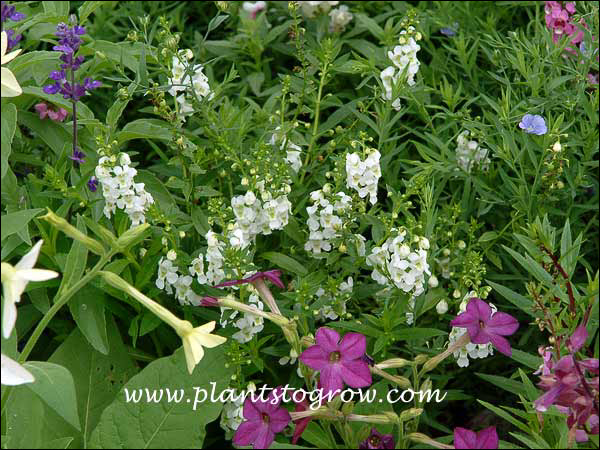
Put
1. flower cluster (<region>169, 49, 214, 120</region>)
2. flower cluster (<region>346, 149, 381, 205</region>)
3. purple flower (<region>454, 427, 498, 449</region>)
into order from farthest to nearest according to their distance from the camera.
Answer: flower cluster (<region>169, 49, 214, 120</region>)
flower cluster (<region>346, 149, 381, 205</region>)
purple flower (<region>454, 427, 498, 449</region>)

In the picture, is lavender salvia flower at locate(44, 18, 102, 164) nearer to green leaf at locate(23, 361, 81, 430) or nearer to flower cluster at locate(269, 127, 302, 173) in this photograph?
flower cluster at locate(269, 127, 302, 173)

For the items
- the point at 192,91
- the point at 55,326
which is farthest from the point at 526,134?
the point at 55,326

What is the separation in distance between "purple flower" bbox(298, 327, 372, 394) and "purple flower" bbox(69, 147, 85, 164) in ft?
2.56

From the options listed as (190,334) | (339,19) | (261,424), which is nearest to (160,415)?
(261,424)

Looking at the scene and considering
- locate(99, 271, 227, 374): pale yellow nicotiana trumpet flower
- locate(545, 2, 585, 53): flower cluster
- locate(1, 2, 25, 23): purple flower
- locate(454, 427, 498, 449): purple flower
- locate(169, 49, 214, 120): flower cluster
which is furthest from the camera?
locate(545, 2, 585, 53): flower cluster

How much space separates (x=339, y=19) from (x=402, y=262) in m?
1.36

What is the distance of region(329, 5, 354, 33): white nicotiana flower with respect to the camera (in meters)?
2.87

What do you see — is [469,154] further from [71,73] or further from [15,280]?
[15,280]

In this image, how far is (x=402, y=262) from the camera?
5.71ft

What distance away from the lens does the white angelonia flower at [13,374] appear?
3.93 ft

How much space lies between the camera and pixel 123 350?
6.38ft

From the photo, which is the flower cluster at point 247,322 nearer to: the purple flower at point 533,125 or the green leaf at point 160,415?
the green leaf at point 160,415

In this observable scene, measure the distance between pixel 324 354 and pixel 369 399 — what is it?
278 mm

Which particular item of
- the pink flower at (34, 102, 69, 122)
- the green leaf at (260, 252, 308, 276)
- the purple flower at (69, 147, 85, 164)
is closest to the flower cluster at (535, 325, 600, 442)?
the green leaf at (260, 252, 308, 276)
